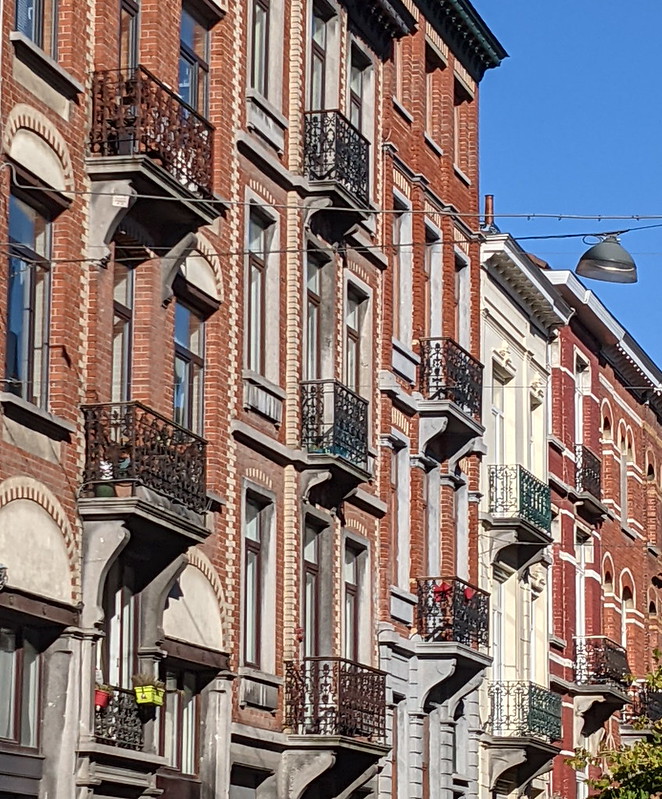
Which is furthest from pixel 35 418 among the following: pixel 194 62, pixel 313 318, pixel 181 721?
pixel 313 318

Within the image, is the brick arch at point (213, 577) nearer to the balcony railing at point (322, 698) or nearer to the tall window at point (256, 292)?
the balcony railing at point (322, 698)

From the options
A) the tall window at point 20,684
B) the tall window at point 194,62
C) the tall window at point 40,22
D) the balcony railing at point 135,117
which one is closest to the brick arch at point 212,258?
the tall window at point 194,62

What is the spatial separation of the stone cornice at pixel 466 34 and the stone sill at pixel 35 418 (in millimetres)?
17971

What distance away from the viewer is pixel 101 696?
79.5 ft

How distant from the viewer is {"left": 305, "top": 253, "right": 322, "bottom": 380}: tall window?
32562 millimetres

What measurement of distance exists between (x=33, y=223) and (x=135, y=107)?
2.12m

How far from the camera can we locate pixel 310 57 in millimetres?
33125

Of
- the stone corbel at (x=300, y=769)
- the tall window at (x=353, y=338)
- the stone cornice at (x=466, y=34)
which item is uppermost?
the stone cornice at (x=466, y=34)

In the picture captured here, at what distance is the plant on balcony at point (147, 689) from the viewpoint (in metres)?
25.0

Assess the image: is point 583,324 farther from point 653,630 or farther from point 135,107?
point 135,107

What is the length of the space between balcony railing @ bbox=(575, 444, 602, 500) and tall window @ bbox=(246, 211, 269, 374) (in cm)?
2119

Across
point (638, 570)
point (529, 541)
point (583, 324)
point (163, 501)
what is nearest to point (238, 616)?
point (163, 501)

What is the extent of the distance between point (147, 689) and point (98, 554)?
6.23 ft

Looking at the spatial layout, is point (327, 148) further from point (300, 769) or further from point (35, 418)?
point (35, 418)
